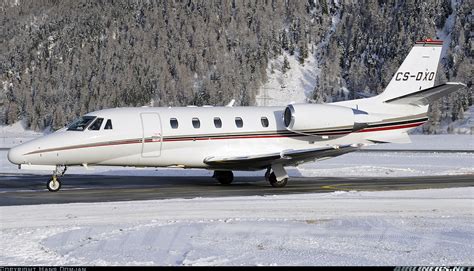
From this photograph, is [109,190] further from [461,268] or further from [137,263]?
[461,268]

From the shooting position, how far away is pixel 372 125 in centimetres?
2609

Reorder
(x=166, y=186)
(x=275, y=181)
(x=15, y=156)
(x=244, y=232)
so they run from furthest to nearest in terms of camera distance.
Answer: (x=275, y=181) < (x=166, y=186) < (x=15, y=156) < (x=244, y=232)

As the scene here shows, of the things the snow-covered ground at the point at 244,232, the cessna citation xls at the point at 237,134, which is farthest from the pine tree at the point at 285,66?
the snow-covered ground at the point at 244,232

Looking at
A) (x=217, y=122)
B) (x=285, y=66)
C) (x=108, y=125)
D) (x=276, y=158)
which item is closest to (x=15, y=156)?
(x=108, y=125)

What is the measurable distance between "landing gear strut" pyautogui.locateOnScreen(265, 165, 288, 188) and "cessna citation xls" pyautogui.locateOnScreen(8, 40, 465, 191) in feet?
0.11

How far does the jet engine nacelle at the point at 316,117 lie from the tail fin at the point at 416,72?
288cm

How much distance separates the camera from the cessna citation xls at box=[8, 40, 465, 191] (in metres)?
22.2

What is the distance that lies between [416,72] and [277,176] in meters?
8.08

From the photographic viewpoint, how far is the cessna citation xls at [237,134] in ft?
72.9

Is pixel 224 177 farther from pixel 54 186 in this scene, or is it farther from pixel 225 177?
pixel 54 186

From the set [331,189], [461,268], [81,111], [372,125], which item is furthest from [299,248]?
[81,111]

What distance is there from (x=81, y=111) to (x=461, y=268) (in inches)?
4891

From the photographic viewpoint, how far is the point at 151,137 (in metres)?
23.1

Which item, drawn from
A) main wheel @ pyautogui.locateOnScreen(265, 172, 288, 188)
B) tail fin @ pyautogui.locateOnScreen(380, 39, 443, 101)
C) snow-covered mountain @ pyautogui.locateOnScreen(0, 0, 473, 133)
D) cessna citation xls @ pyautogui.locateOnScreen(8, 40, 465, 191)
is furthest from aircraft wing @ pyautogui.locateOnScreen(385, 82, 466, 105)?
snow-covered mountain @ pyautogui.locateOnScreen(0, 0, 473, 133)
